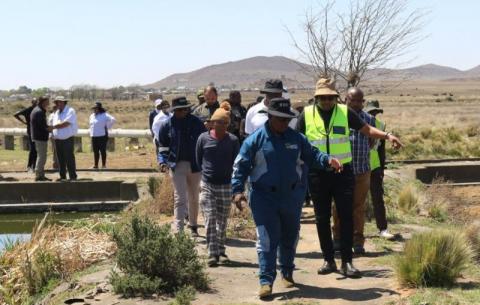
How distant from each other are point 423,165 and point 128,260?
43.6ft

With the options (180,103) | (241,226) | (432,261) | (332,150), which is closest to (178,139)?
(180,103)

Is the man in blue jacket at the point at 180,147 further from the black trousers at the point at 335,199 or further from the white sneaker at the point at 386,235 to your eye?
the white sneaker at the point at 386,235

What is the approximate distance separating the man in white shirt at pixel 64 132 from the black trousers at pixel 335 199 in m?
9.11

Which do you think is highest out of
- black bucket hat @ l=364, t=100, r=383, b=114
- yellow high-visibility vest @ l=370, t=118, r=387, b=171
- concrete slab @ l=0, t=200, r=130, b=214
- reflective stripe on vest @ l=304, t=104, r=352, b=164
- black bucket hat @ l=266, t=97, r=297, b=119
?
black bucket hat @ l=266, t=97, r=297, b=119

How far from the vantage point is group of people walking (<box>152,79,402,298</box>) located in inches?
284

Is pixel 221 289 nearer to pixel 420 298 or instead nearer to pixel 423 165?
pixel 420 298

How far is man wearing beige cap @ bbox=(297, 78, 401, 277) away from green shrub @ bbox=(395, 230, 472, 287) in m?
0.63

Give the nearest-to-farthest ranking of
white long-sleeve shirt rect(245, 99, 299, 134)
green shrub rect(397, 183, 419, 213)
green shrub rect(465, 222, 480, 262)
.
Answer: green shrub rect(465, 222, 480, 262) → white long-sleeve shirt rect(245, 99, 299, 134) → green shrub rect(397, 183, 419, 213)

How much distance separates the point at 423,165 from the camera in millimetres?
19641

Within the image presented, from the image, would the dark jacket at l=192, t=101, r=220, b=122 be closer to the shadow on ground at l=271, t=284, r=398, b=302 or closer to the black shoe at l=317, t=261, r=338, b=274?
the black shoe at l=317, t=261, r=338, b=274

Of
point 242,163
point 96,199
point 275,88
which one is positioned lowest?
point 96,199

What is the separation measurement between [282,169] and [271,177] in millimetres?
127

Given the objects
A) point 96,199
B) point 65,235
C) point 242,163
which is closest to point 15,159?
point 96,199

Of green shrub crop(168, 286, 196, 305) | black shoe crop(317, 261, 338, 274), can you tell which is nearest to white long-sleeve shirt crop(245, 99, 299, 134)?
black shoe crop(317, 261, 338, 274)
